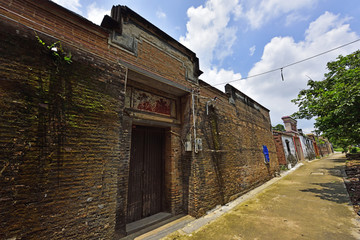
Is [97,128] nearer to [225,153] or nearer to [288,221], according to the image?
[225,153]

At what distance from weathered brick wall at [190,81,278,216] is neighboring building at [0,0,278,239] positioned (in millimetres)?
61

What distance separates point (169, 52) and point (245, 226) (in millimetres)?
5635

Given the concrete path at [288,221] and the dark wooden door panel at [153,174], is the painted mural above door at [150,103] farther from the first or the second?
the concrete path at [288,221]

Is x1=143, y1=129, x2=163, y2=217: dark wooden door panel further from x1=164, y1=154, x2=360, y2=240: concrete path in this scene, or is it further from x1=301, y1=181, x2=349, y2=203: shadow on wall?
x1=301, y1=181, x2=349, y2=203: shadow on wall

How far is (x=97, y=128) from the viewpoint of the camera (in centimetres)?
283

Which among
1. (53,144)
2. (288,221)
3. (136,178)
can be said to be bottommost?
(288,221)

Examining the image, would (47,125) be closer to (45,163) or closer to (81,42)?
(45,163)

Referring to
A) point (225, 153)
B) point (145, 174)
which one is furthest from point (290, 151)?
point (145, 174)

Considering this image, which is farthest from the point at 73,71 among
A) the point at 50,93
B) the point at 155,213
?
the point at 155,213

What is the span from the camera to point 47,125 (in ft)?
7.60

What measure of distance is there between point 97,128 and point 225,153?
15.9 ft

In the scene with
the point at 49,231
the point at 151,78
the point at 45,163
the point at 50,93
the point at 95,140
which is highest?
the point at 151,78

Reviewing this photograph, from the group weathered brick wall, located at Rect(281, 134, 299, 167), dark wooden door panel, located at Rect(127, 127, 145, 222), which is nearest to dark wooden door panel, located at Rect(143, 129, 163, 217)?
dark wooden door panel, located at Rect(127, 127, 145, 222)

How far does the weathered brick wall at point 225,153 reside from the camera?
15.2 ft
